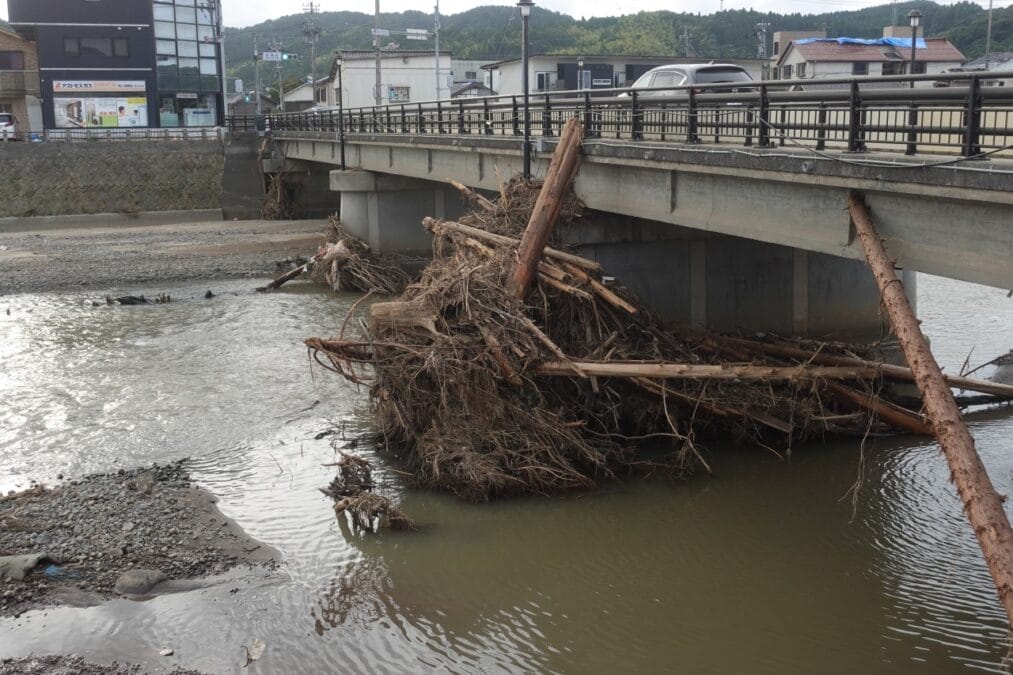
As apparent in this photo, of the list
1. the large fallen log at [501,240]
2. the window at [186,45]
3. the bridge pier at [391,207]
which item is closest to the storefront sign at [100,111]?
the window at [186,45]

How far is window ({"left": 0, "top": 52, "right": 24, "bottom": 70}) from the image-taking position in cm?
6138

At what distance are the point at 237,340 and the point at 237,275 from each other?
371 inches

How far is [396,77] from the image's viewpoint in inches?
2714

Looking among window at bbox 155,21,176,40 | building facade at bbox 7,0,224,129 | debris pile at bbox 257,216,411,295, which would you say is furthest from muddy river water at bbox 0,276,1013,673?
window at bbox 155,21,176,40

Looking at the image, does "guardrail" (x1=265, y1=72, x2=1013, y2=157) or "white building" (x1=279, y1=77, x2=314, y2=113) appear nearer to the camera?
"guardrail" (x1=265, y1=72, x2=1013, y2=157)

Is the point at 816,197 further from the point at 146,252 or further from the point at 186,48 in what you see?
the point at 186,48

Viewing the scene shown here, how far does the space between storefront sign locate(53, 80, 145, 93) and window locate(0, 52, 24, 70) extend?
17.4 feet

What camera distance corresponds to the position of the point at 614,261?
1653 centimetres

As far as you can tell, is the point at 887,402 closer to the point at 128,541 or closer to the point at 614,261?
the point at 614,261

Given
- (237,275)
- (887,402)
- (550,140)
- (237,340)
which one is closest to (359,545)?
(887,402)

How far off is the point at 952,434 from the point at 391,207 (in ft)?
83.6

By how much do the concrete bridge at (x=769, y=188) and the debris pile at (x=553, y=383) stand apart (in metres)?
1.63

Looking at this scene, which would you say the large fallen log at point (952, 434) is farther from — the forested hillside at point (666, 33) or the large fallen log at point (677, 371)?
the forested hillside at point (666, 33)

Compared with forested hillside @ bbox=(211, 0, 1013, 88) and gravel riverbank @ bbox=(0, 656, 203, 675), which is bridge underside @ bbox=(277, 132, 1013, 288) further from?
forested hillside @ bbox=(211, 0, 1013, 88)
